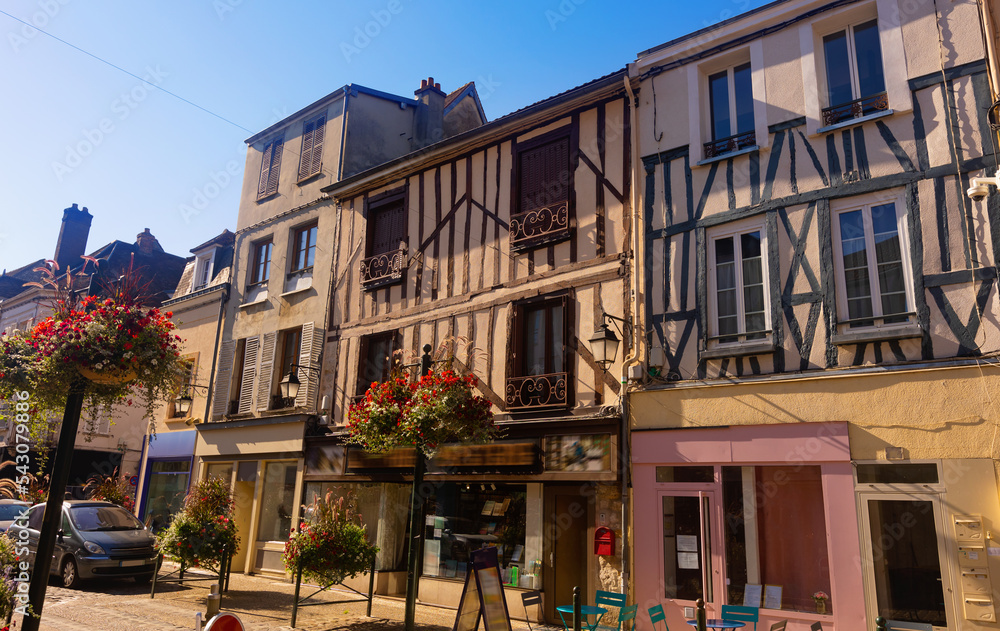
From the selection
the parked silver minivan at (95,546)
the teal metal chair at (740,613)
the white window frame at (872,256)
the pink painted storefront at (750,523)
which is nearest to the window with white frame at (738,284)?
the white window frame at (872,256)

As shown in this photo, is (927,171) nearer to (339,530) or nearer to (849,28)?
(849,28)

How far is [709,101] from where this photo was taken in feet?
33.7

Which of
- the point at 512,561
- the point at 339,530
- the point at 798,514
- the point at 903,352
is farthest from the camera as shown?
the point at 512,561

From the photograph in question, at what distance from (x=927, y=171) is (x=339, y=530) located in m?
8.84

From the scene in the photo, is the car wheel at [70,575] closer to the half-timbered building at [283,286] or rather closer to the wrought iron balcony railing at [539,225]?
the half-timbered building at [283,286]

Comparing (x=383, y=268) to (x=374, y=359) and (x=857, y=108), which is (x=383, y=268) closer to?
(x=374, y=359)

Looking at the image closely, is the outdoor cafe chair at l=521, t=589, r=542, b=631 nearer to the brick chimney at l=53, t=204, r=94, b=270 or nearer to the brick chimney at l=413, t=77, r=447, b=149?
the brick chimney at l=413, t=77, r=447, b=149

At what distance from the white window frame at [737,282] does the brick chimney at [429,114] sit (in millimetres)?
9380

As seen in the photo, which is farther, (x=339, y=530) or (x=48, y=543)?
(x=339, y=530)

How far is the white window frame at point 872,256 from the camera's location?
798 centimetres

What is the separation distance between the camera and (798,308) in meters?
8.63

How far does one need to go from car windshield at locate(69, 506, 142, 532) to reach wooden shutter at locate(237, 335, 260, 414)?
3569mm

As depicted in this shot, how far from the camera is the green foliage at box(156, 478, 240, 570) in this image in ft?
35.5

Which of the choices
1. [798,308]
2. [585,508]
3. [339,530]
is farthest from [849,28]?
[339,530]
